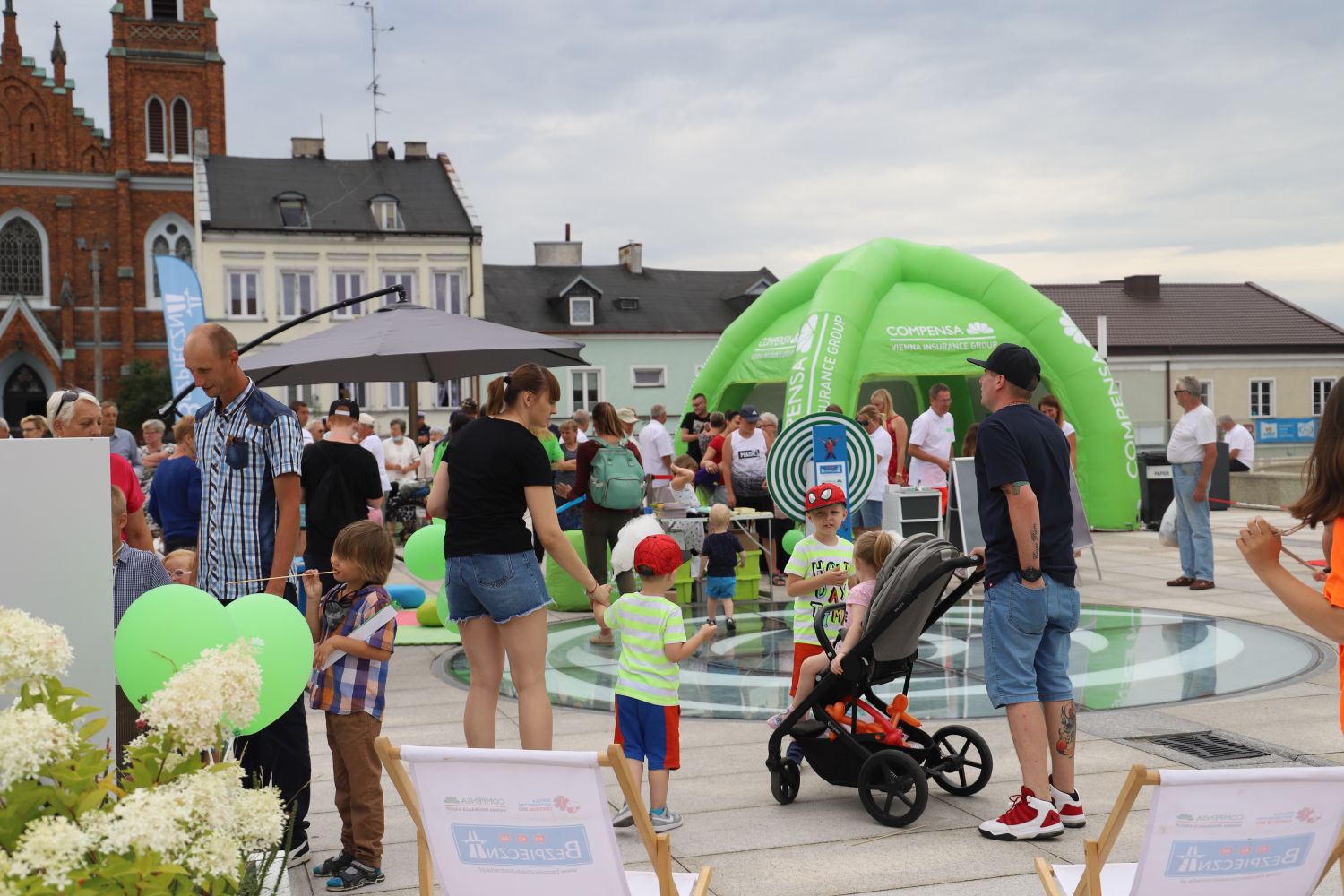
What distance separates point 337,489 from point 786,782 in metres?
3.15

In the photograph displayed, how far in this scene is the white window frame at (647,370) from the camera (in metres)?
52.8

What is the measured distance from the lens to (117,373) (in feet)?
182

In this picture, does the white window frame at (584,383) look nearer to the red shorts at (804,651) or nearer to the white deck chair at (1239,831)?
the red shorts at (804,651)

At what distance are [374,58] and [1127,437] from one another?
4233 centimetres

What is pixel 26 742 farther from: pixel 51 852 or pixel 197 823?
pixel 197 823

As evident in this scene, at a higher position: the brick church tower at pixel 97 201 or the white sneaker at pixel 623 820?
the brick church tower at pixel 97 201

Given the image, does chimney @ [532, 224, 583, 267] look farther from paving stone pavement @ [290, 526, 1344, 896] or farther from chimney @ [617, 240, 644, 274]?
paving stone pavement @ [290, 526, 1344, 896]

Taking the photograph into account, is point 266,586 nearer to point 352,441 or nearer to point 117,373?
point 352,441

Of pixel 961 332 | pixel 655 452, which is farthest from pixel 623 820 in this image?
pixel 961 332

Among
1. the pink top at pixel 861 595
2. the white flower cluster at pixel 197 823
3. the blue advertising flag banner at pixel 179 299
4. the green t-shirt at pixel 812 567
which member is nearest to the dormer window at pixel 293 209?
the blue advertising flag banner at pixel 179 299

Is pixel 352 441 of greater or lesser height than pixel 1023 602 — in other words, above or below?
above

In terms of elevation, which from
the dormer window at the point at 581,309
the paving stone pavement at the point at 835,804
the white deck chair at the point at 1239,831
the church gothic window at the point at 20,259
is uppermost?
the church gothic window at the point at 20,259

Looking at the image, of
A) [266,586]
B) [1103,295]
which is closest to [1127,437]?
[266,586]

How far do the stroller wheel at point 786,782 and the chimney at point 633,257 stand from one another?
51042mm
